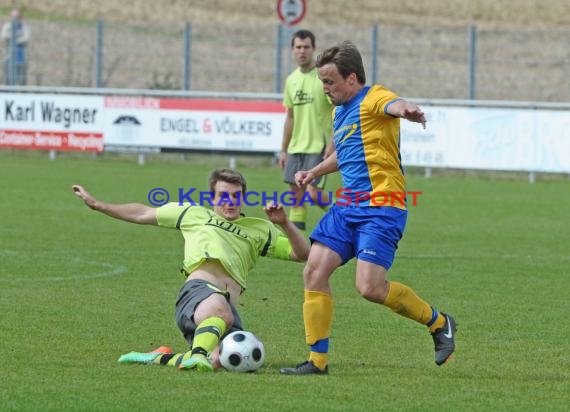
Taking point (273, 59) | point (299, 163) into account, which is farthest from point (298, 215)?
point (273, 59)

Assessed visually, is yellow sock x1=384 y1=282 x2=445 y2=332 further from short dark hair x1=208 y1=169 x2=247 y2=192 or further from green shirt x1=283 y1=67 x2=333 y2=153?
green shirt x1=283 y1=67 x2=333 y2=153

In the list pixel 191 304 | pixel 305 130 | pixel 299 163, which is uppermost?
pixel 305 130

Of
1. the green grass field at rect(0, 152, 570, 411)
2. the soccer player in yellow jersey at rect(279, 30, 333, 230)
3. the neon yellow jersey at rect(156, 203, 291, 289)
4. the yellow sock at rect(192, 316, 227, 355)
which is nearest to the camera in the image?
the green grass field at rect(0, 152, 570, 411)

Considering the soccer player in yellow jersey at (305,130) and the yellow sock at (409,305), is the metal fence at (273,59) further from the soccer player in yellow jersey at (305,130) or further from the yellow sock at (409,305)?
the yellow sock at (409,305)

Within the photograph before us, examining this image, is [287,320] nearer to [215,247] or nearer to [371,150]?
[215,247]

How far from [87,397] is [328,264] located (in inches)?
65.7

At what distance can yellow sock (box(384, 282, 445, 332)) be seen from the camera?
7676 millimetres

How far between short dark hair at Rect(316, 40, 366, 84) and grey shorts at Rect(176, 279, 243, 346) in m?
1.44

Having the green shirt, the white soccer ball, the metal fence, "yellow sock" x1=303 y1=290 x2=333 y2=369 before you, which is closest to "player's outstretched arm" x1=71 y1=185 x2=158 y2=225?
the white soccer ball

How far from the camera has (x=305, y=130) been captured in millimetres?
13852

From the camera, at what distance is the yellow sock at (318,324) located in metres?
7.54

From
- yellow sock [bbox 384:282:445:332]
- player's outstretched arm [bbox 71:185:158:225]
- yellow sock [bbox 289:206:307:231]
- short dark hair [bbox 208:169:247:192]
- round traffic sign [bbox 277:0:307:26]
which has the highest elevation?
round traffic sign [bbox 277:0:307:26]

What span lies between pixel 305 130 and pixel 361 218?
20.6 ft

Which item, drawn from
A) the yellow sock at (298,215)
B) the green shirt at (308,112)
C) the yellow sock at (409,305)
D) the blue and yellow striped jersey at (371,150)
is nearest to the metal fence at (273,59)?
the green shirt at (308,112)
